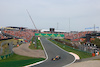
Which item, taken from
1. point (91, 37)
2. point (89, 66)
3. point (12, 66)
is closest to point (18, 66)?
point (12, 66)

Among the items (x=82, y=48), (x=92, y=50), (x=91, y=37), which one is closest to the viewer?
(x=92, y=50)

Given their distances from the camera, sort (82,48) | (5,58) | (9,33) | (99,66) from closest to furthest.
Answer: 1. (99,66)
2. (5,58)
3. (82,48)
4. (9,33)

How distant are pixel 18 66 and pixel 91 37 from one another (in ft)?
136

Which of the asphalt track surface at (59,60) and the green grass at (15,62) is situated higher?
the green grass at (15,62)

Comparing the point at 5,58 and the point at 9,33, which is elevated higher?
the point at 9,33

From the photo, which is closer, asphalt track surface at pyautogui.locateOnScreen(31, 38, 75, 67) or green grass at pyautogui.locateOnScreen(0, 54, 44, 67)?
green grass at pyautogui.locateOnScreen(0, 54, 44, 67)

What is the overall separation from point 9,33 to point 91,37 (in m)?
41.5

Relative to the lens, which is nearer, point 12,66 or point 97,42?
point 12,66

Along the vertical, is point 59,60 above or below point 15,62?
below

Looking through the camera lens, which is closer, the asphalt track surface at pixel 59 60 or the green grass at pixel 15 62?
the green grass at pixel 15 62

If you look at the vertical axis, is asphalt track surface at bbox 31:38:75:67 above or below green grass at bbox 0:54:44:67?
below

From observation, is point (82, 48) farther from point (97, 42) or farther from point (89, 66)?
point (89, 66)

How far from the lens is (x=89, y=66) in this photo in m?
18.0

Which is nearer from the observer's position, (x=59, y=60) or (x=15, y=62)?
(x=15, y=62)
